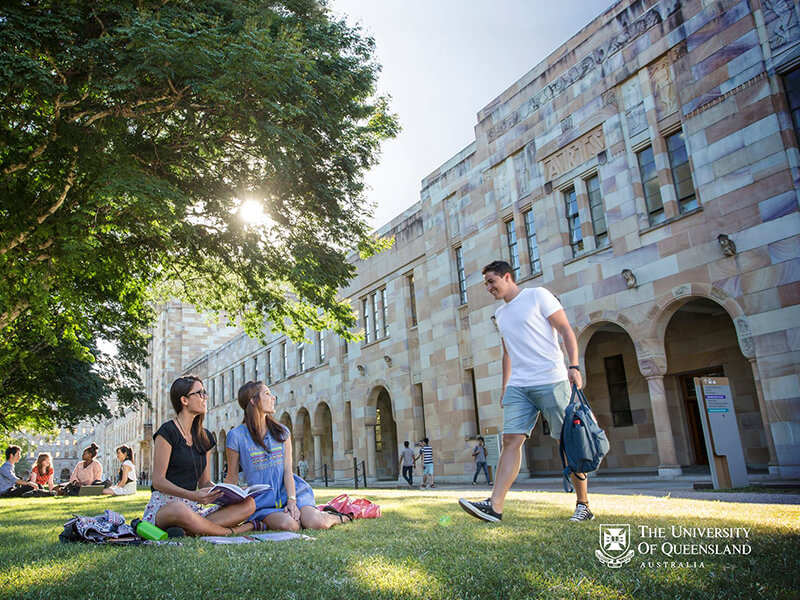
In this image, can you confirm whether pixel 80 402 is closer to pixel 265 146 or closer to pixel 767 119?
pixel 265 146

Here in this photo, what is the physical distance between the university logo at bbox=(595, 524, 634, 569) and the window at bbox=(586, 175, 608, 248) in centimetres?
1377

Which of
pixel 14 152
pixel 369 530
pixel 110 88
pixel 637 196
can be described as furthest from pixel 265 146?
pixel 637 196

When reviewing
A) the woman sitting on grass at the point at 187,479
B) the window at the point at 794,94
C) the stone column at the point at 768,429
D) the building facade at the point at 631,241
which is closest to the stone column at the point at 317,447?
the building facade at the point at 631,241

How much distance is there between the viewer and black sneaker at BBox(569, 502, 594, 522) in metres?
5.03

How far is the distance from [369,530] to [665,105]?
14.2 metres

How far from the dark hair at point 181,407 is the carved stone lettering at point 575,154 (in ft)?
47.5

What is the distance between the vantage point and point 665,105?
602 inches

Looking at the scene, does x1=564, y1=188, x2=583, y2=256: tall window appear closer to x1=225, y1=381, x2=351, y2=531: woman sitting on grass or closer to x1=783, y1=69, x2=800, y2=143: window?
x1=783, y1=69, x2=800, y2=143: window

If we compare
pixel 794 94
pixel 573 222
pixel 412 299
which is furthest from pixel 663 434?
pixel 412 299

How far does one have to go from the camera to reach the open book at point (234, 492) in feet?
16.2

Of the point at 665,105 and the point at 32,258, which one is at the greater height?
the point at 665,105

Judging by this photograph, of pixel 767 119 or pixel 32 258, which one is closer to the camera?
pixel 32 258

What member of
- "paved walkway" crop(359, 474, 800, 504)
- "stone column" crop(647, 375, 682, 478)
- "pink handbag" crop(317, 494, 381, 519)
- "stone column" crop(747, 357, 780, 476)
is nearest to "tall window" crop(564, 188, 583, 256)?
"stone column" crop(647, 375, 682, 478)

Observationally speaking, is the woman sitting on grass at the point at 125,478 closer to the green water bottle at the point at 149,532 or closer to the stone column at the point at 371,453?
the stone column at the point at 371,453
